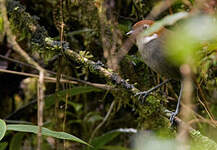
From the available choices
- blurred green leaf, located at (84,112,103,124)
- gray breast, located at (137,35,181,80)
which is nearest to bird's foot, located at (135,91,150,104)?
gray breast, located at (137,35,181,80)

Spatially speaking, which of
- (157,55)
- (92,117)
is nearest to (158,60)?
(157,55)

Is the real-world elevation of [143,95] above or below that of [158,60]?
below

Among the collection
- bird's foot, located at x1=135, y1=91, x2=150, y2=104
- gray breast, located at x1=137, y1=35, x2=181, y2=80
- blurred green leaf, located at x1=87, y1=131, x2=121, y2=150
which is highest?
gray breast, located at x1=137, y1=35, x2=181, y2=80

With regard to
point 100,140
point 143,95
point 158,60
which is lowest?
point 100,140

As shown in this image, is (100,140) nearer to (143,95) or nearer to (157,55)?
(143,95)

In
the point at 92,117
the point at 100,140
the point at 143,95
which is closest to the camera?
the point at 143,95

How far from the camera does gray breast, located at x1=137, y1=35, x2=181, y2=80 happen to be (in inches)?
81.5

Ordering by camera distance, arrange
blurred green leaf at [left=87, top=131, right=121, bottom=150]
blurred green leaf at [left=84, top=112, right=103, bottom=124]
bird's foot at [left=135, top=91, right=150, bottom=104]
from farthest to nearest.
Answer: blurred green leaf at [left=84, top=112, right=103, bottom=124]
blurred green leaf at [left=87, top=131, right=121, bottom=150]
bird's foot at [left=135, top=91, right=150, bottom=104]

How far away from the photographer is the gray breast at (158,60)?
207cm

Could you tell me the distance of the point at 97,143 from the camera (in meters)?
2.68

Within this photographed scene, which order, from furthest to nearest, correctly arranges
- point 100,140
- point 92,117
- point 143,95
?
1. point 92,117
2. point 100,140
3. point 143,95

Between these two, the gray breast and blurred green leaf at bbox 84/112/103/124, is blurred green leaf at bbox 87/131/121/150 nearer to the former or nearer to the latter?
blurred green leaf at bbox 84/112/103/124

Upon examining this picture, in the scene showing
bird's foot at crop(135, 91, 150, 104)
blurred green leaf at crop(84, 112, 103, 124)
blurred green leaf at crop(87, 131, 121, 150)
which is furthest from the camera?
blurred green leaf at crop(84, 112, 103, 124)

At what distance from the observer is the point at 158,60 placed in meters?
2.12
